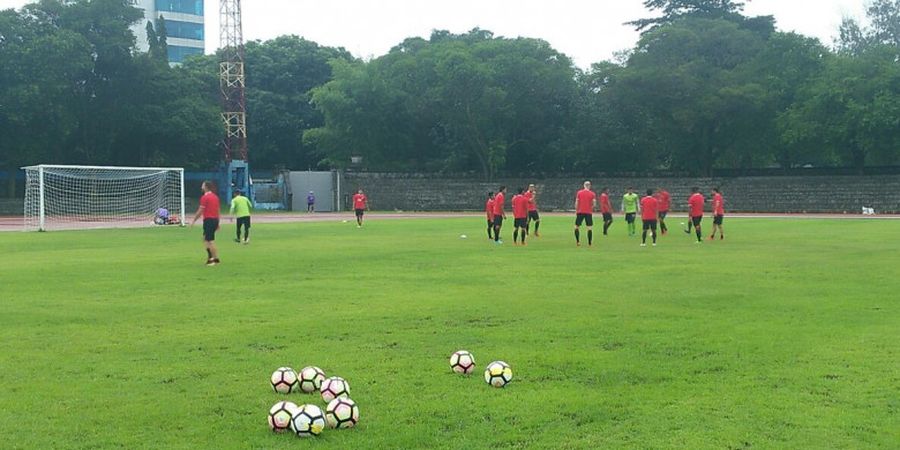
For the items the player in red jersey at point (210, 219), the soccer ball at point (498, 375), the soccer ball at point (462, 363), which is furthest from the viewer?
the player in red jersey at point (210, 219)

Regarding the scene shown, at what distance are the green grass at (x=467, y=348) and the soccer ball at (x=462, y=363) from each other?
0.57ft

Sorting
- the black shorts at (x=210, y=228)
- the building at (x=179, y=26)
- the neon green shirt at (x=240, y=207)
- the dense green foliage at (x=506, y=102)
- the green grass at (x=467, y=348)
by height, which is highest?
the building at (x=179, y=26)

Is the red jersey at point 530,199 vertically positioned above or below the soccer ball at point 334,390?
above

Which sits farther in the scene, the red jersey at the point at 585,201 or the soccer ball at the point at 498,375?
the red jersey at the point at 585,201

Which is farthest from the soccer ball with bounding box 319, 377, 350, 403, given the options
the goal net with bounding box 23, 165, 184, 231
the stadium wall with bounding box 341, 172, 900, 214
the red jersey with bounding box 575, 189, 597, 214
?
the stadium wall with bounding box 341, 172, 900, 214

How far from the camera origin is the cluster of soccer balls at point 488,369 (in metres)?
7.02

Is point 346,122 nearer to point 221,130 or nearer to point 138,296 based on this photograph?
point 221,130

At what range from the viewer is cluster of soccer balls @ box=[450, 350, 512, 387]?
702cm

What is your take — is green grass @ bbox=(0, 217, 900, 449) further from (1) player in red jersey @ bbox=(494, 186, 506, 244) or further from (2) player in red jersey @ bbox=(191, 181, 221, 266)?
(1) player in red jersey @ bbox=(494, 186, 506, 244)

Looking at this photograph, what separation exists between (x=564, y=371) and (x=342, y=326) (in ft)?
11.1

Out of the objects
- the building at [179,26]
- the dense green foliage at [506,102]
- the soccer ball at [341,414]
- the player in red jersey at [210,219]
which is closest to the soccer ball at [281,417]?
the soccer ball at [341,414]

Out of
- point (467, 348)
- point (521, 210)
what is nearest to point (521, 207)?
point (521, 210)

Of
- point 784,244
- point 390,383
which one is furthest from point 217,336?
point 784,244

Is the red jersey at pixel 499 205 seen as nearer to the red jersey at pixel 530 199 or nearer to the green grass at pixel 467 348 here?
the red jersey at pixel 530 199
